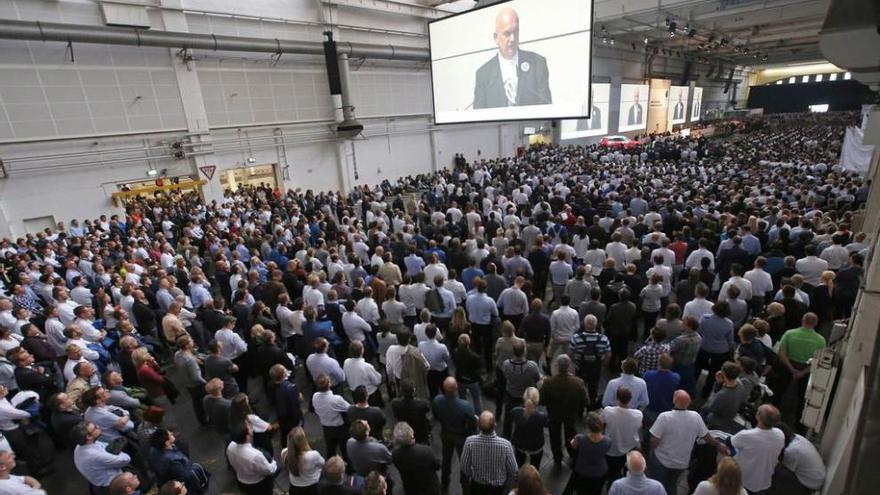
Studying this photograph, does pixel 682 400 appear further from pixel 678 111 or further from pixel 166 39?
pixel 678 111

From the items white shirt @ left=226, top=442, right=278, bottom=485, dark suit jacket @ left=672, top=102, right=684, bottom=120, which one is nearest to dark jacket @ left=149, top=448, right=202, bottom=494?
white shirt @ left=226, top=442, right=278, bottom=485

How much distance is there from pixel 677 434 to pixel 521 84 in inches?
513

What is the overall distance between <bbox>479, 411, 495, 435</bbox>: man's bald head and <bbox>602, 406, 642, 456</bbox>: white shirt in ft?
3.21

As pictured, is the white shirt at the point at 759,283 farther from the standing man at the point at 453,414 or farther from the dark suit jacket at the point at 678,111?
the dark suit jacket at the point at 678,111

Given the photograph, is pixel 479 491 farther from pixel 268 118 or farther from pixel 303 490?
pixel 268 118

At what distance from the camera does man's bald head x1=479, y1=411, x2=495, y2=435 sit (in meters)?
2.99

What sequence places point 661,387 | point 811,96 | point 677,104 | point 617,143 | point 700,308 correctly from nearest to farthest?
point 661,387
point 700,308
point 617,143
point 677,104
point 811,96

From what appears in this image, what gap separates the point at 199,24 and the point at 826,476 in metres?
18.2

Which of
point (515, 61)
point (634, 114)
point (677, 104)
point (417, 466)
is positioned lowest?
point (417, 466)

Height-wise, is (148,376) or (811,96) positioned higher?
(811,96)

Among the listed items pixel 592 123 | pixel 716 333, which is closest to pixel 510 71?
pixel 716 333

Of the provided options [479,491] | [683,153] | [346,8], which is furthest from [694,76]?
[479,491]

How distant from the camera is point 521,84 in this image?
14102mm

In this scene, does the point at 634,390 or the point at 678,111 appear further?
the point at 678,111
